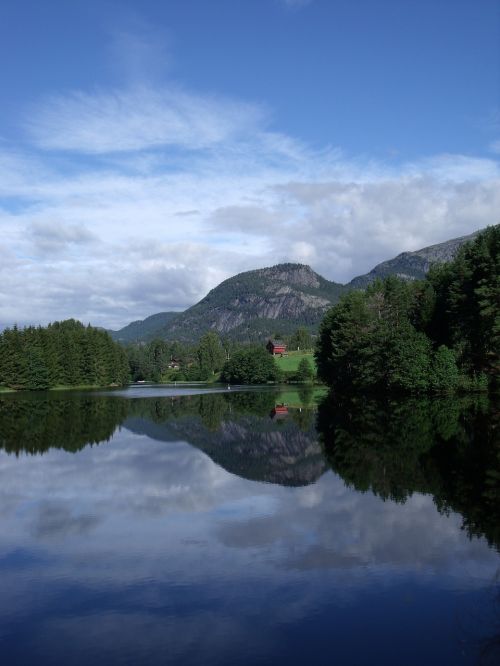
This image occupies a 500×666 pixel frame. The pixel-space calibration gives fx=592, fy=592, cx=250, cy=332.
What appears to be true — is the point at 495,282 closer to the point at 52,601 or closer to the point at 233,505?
the point at 233,505

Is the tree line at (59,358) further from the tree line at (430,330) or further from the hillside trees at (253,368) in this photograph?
the tree line at (430,330)

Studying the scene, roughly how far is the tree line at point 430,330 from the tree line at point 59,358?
246 feet

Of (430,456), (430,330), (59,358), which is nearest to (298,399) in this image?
(430,330)

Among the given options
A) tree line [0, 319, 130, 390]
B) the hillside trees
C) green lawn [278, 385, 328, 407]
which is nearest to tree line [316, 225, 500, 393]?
green lawn [278, 385, 328, 407]

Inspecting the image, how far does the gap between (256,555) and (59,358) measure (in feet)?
471

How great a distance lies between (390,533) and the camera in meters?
20.2

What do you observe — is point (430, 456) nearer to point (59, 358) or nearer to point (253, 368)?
point (59, 358)

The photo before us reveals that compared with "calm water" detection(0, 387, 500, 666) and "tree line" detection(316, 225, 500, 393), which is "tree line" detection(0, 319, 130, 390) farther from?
"calm water" detection(0, 387, 500, 666)

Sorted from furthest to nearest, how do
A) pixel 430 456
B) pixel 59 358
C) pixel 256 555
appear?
pixel 59 358, pixel 430 456, pixel 256 555

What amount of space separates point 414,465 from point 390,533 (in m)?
12.1

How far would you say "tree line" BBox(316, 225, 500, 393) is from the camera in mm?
67938

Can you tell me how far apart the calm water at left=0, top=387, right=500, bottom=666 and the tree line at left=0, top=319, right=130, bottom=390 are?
329ft

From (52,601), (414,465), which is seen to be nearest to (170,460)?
(414,465)

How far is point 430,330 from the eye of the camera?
86.0 m
